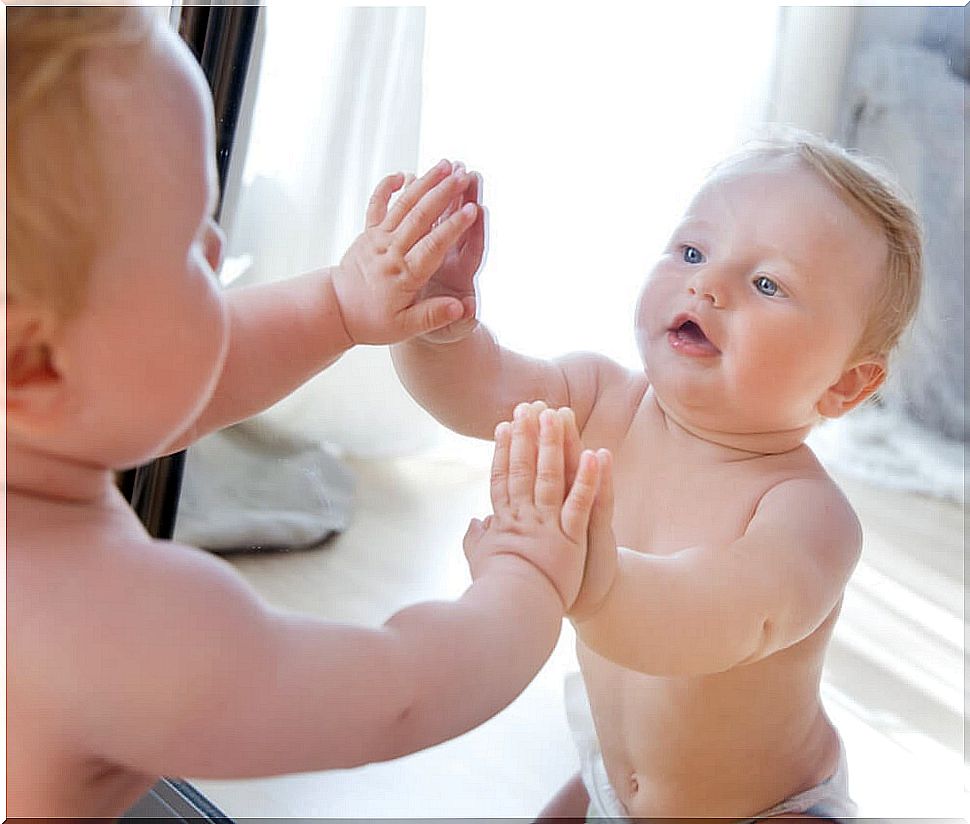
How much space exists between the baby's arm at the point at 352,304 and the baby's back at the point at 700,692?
0.13 meters

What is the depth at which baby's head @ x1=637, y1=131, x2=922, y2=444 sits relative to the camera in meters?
0.60

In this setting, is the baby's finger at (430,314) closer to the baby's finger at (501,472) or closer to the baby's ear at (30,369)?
the baby's finger at (501,472)

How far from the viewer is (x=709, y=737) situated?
0.66 meters

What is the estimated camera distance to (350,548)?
72cm

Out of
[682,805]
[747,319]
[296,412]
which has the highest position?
[747,319]

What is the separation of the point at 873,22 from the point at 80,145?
567 mm

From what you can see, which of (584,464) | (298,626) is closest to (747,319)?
(584,464)

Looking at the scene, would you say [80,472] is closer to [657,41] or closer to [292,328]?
[292,328]

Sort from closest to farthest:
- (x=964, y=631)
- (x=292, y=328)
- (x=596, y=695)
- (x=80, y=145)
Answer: (x=80, y=145), (x=292, y=328), (x=596, y=695), (x=964, y=631)

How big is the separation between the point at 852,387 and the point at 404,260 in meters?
0.24

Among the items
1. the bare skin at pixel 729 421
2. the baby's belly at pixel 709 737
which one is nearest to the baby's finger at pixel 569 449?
the bare skin at pixel 729 421

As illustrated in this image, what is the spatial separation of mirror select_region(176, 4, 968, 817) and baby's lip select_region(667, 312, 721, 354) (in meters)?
0.05

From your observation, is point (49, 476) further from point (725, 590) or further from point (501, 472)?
point (725, 590)

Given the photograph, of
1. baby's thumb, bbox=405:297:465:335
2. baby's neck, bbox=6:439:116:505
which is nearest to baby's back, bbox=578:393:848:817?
baby's thumb, bbox=405:297:465:335
